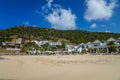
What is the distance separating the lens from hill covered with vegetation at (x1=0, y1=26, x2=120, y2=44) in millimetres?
112375

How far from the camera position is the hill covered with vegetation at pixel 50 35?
112375 millimetres

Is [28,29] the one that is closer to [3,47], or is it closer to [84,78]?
[3,47]

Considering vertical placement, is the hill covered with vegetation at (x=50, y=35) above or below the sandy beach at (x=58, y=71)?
above

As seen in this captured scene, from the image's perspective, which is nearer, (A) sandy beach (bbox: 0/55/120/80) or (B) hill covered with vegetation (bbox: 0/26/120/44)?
(A) sandy beach (bbox: 0/55/120/80)

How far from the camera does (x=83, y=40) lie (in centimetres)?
11344

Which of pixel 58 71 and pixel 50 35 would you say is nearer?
pixel 58 71

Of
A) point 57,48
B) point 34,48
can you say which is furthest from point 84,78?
point 57,48

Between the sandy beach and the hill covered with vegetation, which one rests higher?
the hill covered with vegetation

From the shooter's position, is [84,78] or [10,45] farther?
[10,45]

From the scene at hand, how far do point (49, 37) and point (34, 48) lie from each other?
4894 cm

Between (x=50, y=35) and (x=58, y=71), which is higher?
(x=50, y=35)

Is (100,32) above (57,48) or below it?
above

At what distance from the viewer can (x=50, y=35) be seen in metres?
124

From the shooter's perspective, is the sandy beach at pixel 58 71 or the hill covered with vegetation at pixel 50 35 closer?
the sandy beach at pixel 58 71
